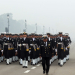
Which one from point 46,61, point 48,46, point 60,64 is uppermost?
point 48,46

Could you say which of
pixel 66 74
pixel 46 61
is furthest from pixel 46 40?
pixel 66 74

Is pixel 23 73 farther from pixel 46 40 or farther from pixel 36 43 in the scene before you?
pixel 36 43

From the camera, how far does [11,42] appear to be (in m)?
14.6

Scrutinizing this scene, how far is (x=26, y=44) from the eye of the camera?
43.0 feet

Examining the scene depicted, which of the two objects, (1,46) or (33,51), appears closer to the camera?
(33,51)

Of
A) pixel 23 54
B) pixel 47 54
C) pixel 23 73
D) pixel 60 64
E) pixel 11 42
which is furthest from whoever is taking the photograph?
pixel 11 42

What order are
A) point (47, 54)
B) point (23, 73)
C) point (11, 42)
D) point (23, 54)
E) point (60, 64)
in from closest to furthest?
point (47, 54)
point (23, 73)
point (23, 54)
point (60, 64)
point (11, 42)

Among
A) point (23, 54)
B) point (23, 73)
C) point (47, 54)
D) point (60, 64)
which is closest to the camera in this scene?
point (47, 54)

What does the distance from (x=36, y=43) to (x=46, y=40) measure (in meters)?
4.22

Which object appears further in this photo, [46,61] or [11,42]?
[11,42]

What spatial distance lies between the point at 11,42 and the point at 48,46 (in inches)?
206

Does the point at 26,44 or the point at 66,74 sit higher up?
the point at 26,44

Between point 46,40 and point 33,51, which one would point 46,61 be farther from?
point 33,51

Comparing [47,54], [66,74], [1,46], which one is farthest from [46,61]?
[1,46]
